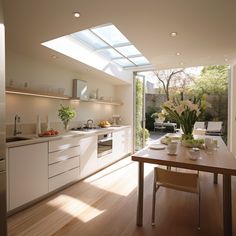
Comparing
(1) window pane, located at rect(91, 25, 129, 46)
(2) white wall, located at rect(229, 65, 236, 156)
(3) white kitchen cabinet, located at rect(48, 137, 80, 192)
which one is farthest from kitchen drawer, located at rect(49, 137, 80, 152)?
(2) white wall, located at rect(229, 65, 236, 156)

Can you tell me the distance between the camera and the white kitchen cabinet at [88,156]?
131 inches

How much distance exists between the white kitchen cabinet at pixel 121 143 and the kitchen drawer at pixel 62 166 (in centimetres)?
139

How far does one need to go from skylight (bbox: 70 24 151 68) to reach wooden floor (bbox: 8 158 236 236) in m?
2.52

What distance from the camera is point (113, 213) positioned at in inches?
89.2

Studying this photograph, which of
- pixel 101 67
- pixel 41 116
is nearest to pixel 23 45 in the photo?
pixel 41 116

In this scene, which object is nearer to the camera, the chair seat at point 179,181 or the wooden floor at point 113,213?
the chair seat at point 179,181

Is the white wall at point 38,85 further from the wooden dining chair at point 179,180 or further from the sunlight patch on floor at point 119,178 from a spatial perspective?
the wooden dining chair at point 179,180

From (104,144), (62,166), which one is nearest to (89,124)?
(104,144)

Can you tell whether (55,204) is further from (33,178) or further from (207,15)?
(207,15)

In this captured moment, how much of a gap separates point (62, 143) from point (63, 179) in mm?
575

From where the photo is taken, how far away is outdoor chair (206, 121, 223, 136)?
5.11 m

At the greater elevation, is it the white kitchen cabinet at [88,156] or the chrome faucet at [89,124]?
the chrome faucet at [89,124]

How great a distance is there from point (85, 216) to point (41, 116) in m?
1.93

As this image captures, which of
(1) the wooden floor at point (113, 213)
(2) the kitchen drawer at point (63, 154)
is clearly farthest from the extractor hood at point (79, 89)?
(1) the wooden floor at point (113, 213)
